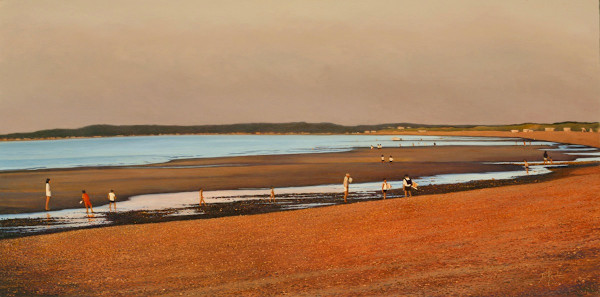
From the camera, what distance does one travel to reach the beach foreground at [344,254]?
12.6 m

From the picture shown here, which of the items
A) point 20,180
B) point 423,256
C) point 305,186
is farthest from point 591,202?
point 20,180

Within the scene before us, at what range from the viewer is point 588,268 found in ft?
40.2

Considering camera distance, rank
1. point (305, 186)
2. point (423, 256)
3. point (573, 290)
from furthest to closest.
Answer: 1. point (305, 186)
2. point (423, 256)
3. point (573, 290)

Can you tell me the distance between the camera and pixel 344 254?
16.3m

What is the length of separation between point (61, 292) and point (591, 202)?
1732cm

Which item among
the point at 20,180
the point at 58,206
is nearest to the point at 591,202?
the point at 58,206

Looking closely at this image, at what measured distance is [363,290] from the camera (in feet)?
40.1

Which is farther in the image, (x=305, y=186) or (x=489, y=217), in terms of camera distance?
(x=305, y=186)

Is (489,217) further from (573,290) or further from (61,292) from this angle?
(61,292)

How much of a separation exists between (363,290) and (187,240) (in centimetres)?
955

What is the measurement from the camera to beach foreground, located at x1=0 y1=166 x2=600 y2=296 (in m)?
12.6

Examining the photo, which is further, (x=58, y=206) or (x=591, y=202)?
(x=58, y=206)

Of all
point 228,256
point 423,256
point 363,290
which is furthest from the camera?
point 228,256

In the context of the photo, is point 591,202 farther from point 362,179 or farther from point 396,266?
point 362,179
